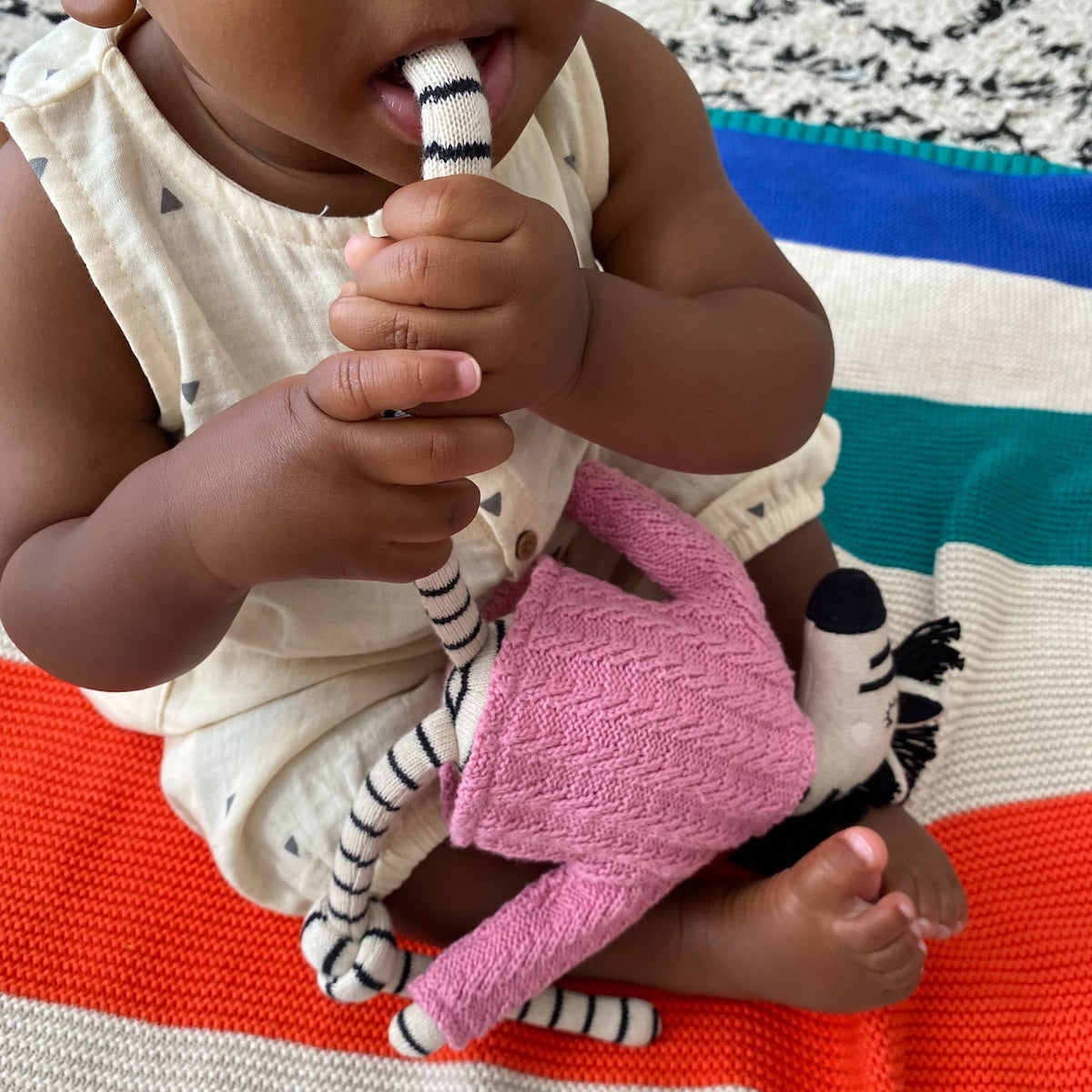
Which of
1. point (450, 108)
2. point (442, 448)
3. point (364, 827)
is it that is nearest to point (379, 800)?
point (364, 827)

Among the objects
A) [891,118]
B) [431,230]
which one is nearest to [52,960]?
[431,230]

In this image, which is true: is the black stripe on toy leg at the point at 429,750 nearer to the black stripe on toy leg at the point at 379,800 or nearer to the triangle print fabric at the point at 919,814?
the black stripe on toy leg at the point at 379,800

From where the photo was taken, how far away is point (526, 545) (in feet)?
2.04

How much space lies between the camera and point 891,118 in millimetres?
1044

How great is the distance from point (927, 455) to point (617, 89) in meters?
0.37

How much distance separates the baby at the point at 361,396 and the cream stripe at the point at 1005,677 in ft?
0.25

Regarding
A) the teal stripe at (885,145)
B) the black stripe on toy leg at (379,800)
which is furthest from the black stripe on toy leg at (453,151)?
the teal stripe at (885,145)

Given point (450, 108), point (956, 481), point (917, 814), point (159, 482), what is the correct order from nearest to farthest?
point (450, 108)
point (159, 482)
point (917, 814)
point (956, 481)

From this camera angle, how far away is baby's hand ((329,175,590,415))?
39 centimetres

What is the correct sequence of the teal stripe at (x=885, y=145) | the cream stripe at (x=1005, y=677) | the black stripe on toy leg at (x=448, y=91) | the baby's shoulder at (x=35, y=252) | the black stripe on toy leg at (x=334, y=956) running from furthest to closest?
1. the teal stripe at (x=885, y=145)
2. the cream stripe at (x=1005, y=677)
3. the black stripe on toy leg at (x=334, y=956)
4. the baby's shoulder at (x=35, y=252)
5. the black stripe on toy leg at (x=448, y=91)

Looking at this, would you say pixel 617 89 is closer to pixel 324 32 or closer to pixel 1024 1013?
pixel 324 32

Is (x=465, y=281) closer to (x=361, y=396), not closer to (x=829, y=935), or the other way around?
(x=361, y=396)

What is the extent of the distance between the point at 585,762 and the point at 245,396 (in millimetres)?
243

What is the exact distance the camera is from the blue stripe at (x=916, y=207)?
952mm
